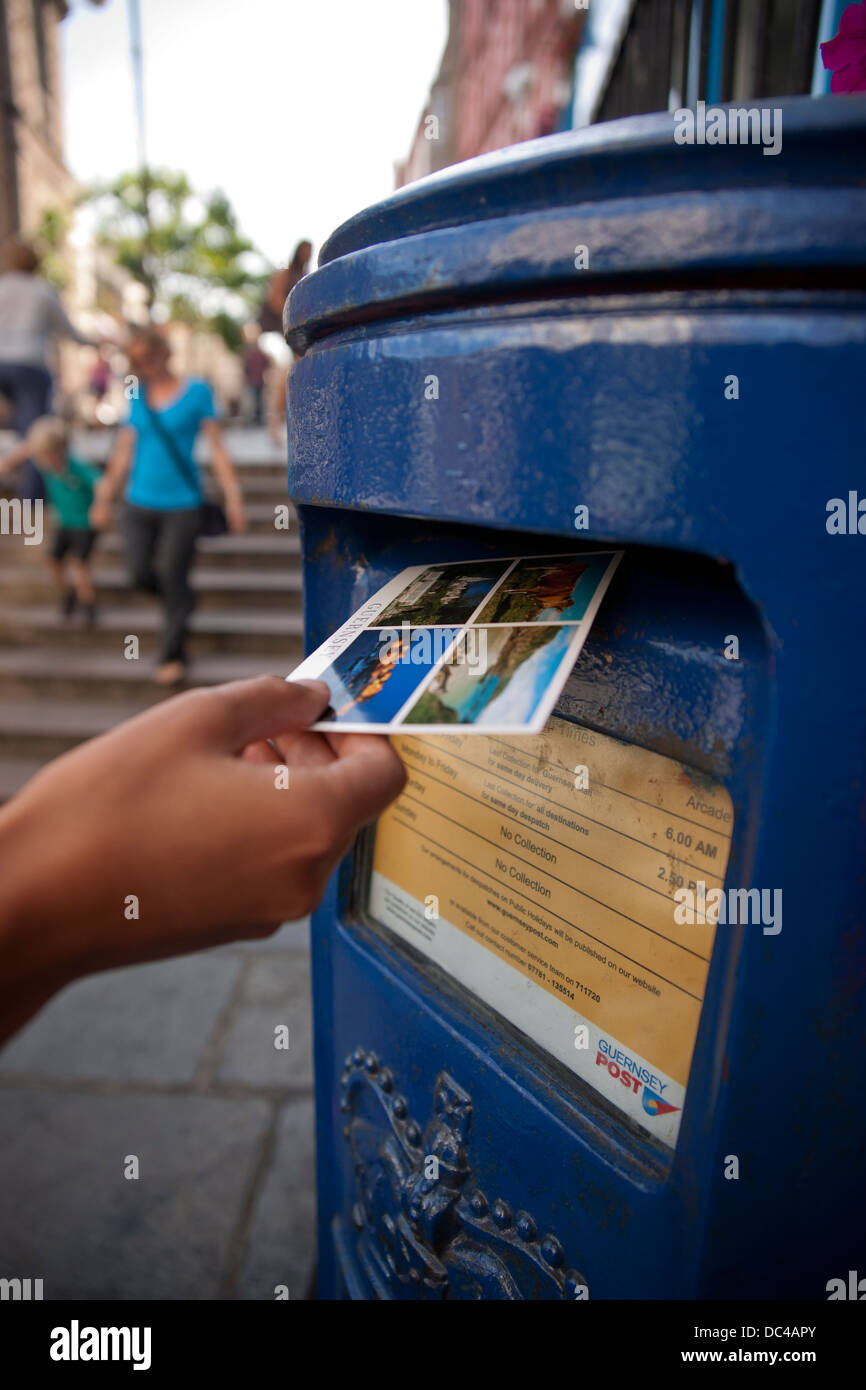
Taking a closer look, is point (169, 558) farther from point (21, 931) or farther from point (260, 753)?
point (21, 931)

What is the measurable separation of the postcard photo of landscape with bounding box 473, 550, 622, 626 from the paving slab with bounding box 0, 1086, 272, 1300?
1.78 m

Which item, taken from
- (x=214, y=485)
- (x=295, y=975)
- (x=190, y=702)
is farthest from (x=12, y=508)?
(x=190, y=702)

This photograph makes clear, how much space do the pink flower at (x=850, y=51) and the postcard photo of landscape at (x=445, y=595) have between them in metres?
0.56

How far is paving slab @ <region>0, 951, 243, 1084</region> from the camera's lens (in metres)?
2.49

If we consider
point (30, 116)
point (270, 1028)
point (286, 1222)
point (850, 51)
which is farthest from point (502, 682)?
point (30, 116)

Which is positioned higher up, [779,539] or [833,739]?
[779,539]

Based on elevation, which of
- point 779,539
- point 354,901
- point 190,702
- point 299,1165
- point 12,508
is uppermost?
point 12,508

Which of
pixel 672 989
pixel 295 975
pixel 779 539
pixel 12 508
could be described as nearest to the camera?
pixel 779 539

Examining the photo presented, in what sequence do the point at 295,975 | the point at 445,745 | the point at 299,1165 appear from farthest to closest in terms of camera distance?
1. the point at 295,975
2. the point at 299,1165
3. the point at 445,745

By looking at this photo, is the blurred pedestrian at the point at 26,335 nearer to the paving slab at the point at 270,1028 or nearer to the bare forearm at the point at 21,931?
the paving slab at the point at 270,1028
